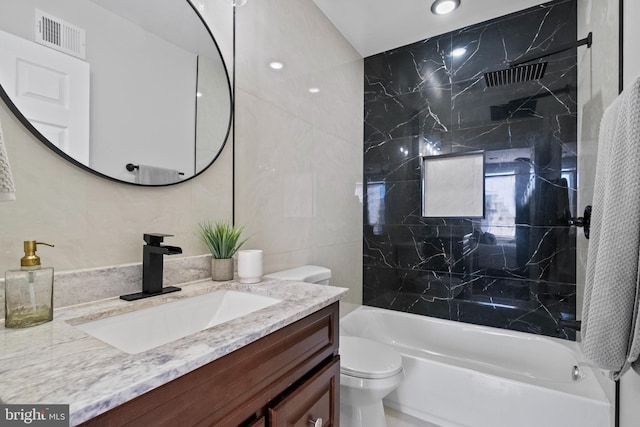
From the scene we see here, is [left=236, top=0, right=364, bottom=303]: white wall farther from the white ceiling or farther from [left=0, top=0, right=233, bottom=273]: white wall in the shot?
[left=0, top=0, right=233, bottom=273]: white wall

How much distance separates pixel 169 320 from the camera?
0.92 m

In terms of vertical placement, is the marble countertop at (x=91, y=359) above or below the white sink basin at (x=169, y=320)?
above

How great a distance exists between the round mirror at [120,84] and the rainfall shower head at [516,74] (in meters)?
1.74

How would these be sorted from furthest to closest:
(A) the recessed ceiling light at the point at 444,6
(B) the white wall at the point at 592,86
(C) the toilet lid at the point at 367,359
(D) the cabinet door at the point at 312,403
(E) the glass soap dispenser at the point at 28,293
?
(A) the recessed ceiling light at the point at 444,6, (C) the toilet lid at the point at 367,359, (B) the white wall at the point at 592,86, (D) the cabinet door at the point at 312,403, (E) the glass soap dispenser at the point at 28,293

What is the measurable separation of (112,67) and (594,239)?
164 cm

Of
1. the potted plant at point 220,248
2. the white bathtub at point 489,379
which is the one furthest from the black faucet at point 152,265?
the white bathtub at point 489,379

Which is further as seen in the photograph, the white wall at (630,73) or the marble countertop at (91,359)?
the white wall at (630,73)

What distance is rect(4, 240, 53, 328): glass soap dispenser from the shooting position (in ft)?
2.19

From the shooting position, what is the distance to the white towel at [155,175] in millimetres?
1042

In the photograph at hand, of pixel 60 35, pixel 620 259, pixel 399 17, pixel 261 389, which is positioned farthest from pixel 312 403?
pixel 399 17

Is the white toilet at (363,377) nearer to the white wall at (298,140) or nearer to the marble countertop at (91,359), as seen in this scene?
the white wall at (298,140)

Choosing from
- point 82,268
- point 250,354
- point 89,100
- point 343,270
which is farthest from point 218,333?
point 343,270

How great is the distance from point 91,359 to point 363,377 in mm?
1184
